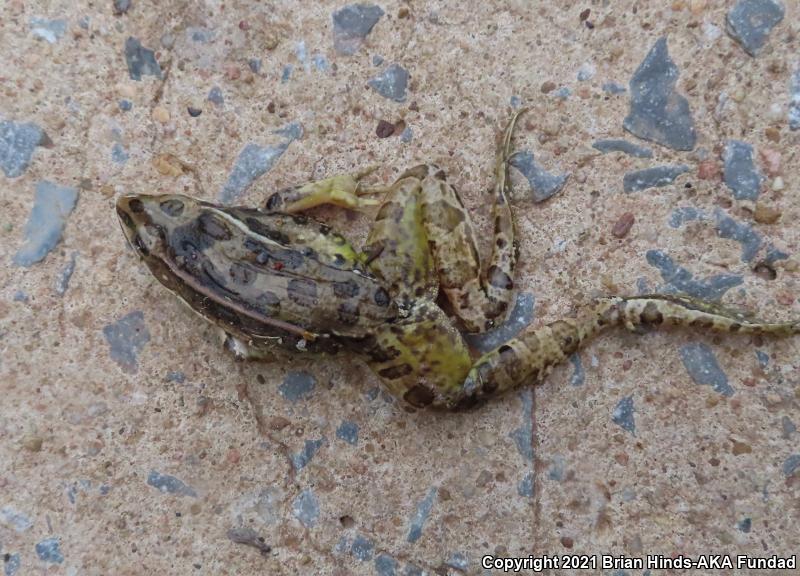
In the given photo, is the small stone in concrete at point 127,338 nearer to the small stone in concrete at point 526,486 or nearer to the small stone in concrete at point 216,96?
the small stone in concrete at point 216,96

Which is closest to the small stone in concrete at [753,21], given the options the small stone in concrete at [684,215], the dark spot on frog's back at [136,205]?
the small stone in concrete at [684,215]

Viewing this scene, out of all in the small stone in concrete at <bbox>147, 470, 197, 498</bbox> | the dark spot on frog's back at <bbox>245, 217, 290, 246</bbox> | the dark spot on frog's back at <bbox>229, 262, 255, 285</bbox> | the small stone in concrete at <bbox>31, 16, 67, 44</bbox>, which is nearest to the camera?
the dark spot on frog's back at <bbox>229, 262, 255, 285</bbox>

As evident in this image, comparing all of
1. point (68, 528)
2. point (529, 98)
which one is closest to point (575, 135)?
point (529, 98)

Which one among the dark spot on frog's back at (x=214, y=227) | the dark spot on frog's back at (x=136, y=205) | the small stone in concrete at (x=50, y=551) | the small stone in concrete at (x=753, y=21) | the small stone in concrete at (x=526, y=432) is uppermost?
the small stone in concrete at (x=753, y=21)

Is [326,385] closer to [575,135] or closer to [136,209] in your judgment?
[136,209]

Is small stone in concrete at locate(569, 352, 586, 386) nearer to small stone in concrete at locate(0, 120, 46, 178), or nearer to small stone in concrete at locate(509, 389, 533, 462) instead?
small stone in concrete at locate(509, 389, 533, 462)

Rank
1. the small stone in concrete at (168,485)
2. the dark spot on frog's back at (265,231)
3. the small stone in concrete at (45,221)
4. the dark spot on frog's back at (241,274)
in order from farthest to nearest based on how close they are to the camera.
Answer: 1. the small stone in concrete at (45,221)
2. the small stone in concrete at (168,485)
3. the dark spot on frog's back at (265,231)
4. the dark spot on frog's back at (241,274)

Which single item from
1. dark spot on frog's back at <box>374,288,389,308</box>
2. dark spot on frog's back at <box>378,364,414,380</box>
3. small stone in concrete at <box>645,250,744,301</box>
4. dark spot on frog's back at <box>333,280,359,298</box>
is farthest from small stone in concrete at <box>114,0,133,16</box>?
small stone in concrete at <box>645,250,744,301</box>

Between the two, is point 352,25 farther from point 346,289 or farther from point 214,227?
point 346,289
